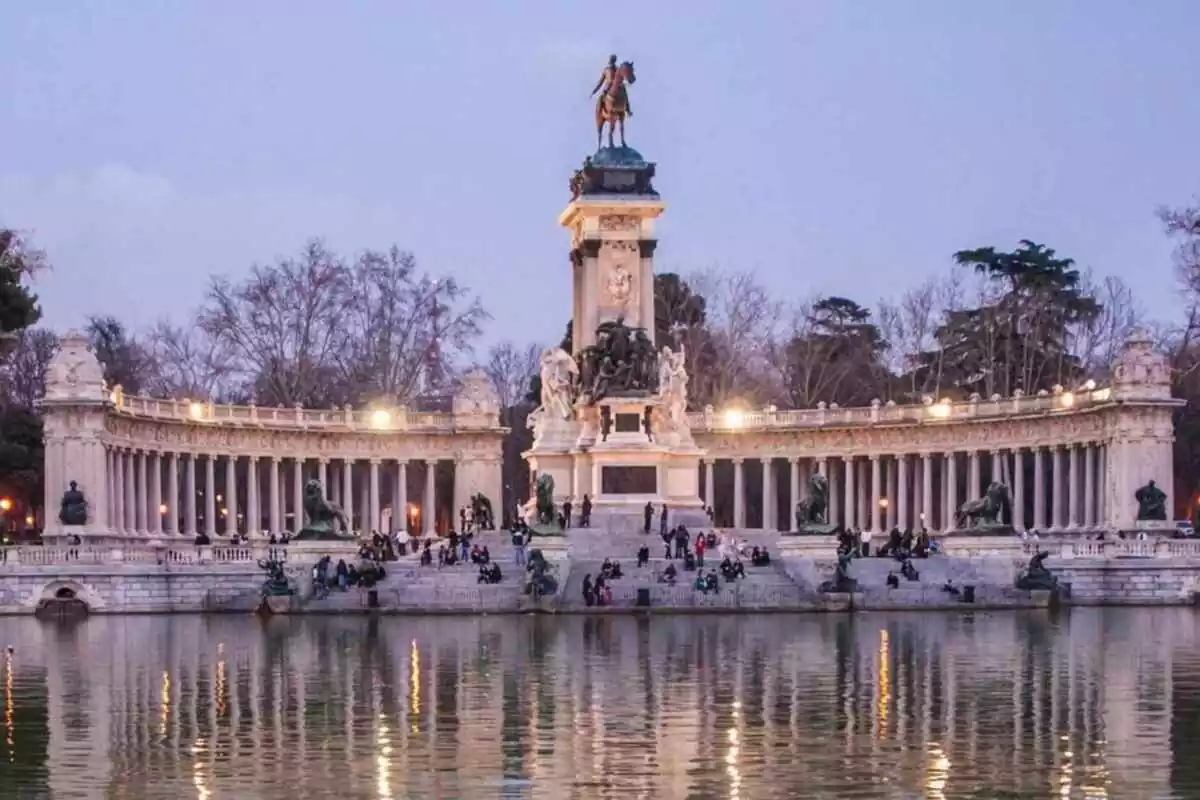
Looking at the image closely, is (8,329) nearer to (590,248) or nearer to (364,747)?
(590,248)

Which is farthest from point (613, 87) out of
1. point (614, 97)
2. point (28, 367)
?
point (28, 367)

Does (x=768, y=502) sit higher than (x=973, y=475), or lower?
lower

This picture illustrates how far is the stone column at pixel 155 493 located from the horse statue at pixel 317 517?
22.5m

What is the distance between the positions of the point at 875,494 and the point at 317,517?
113ft

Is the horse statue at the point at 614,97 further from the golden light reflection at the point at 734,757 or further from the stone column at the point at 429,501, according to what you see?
the golden light reflection at the point at 734,757

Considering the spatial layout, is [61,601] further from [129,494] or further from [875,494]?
[875,494]

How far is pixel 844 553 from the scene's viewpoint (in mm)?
65312

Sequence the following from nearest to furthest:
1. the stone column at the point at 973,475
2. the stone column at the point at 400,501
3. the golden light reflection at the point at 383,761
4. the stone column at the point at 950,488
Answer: the golden light reflection at the point at 383,761 → the stone column at the point at 973,475 → the stone column at the point at 950,488 → the stone column at the point at 400,501

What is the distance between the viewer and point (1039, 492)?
9144 cm

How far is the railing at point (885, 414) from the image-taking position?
298 ft

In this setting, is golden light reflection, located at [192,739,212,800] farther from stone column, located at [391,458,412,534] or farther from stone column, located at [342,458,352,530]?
stone column, located at [391,458,412,534]

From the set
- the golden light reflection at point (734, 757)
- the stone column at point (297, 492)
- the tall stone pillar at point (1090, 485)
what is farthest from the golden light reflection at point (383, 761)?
the stone column at point (297, 492)

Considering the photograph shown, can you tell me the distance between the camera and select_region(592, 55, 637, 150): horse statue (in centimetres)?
8381

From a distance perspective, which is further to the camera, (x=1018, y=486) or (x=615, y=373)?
(x=1018, y=486)
